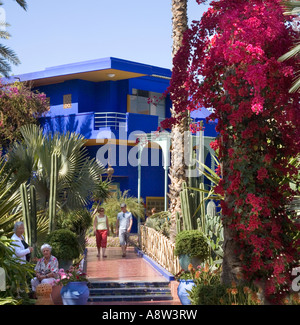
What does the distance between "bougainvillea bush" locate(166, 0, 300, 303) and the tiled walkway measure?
4885 millimetres

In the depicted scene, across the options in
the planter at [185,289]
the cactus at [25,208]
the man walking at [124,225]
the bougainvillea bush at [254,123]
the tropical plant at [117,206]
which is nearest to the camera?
the bougainvillea bush at [254,123]

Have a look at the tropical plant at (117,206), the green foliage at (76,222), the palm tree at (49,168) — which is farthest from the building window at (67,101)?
the green foliage at (76,222)

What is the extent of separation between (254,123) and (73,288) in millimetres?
5151

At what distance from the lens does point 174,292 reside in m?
14.4

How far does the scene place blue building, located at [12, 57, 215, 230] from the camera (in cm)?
2944

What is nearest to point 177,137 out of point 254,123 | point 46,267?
point 46,267

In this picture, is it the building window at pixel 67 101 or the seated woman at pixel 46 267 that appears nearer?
the seated woman at pixel 46 267

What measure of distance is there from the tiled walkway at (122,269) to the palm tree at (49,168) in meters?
1.96

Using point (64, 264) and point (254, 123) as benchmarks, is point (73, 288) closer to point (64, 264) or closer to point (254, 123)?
point (64, 264)

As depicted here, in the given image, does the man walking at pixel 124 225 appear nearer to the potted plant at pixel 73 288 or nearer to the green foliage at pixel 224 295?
the potted plant at pixel 73 288

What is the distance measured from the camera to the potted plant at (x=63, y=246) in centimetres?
1423

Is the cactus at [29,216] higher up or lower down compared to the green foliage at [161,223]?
lower down
